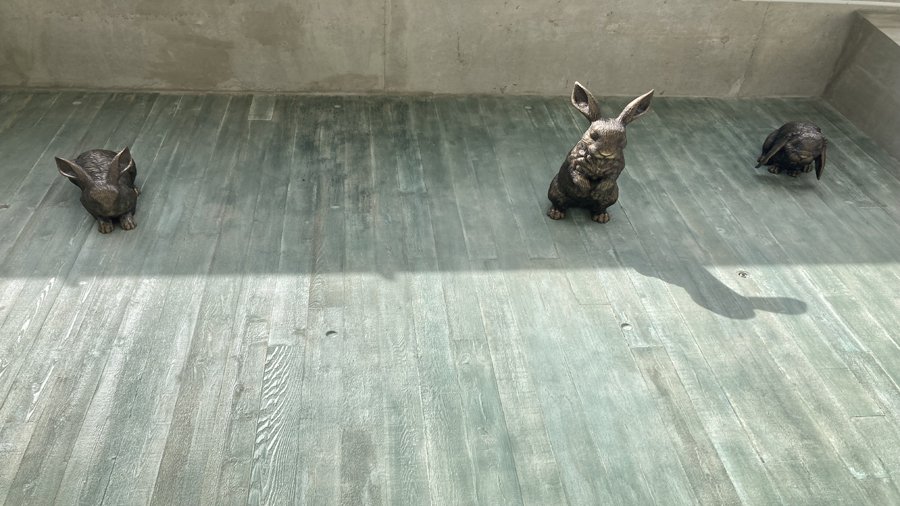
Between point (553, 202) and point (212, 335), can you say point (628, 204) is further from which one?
point (212, 335)

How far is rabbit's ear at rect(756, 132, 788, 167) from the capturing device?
4.14 meters

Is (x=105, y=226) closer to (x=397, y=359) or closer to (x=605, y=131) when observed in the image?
(x=397, y=359)

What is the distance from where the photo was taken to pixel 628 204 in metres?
3.92

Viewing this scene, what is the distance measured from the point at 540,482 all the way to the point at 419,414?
549 mm

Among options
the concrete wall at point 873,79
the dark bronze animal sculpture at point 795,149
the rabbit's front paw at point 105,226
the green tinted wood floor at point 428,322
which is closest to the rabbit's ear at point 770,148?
the dark bronze animal sculpture at point 795,149

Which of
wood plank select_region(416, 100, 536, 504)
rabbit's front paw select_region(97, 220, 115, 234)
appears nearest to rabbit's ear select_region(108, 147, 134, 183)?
rabbit's front paw select_region(97, 220, 115, 234)

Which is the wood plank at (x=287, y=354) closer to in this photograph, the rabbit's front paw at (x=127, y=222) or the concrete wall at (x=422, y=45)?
the rabbit's front paw at (x=127, y=222)

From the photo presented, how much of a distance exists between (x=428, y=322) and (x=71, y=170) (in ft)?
6.75

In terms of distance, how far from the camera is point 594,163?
3.36 m

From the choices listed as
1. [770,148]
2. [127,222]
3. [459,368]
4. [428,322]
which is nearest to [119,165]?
[127,222]

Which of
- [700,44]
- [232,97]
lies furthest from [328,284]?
[700,44]

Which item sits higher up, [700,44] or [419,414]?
[700,44]

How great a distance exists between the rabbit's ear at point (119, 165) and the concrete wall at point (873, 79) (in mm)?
5052

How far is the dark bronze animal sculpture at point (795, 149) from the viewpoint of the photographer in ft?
13.2
